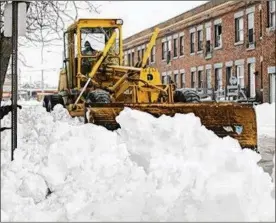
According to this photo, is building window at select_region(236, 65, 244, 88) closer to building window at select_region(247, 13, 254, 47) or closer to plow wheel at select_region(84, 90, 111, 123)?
building window at select_region(247, 13, 254, 47)

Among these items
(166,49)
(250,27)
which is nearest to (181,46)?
(166,49)

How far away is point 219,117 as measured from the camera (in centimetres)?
1077

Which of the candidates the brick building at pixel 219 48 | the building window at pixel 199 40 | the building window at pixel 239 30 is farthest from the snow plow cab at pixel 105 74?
the building window at pixel 199 40

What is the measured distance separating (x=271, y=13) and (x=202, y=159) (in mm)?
22145

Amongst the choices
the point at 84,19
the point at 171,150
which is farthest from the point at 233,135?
the point at 84,19

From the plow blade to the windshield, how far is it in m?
5.58

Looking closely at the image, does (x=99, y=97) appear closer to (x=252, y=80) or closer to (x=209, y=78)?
(x=252, y=80)

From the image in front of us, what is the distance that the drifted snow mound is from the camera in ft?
17.4

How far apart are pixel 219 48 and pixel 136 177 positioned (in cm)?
2722

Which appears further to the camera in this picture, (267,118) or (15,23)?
(15,23)

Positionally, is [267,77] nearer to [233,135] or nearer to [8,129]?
[233,135]

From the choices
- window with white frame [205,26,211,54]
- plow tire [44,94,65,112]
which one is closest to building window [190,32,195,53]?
window with white frame [205,26,211,54]

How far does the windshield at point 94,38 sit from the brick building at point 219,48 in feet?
27.4

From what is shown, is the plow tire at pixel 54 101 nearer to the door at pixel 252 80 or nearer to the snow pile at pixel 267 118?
the snow pile at pixel 267 118
